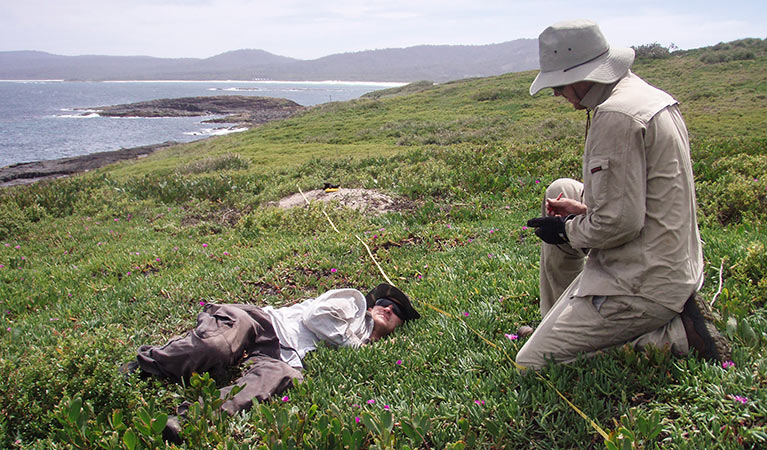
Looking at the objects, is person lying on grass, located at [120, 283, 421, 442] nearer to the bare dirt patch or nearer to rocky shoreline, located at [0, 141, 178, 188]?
the bare dirt patch

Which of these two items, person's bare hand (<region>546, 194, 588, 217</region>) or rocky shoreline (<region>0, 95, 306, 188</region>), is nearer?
person's bare hand (<region>546, 194, 588, 217</region>)

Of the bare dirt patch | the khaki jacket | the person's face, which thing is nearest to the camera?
the khaki jacket

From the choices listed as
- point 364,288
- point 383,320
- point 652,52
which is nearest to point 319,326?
point 383,320

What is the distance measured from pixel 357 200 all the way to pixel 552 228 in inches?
273

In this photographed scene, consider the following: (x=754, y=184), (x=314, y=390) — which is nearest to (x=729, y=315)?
(x=314, y=390)

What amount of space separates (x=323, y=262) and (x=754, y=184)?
20.5 feet

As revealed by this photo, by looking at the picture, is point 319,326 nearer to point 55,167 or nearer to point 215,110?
point 55,167

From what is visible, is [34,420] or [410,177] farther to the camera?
[410,177]

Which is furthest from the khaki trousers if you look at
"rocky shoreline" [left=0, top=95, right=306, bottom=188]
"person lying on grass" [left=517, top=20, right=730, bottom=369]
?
"rocky shoreline" [left=0, top=95, right=306, bottom=188]

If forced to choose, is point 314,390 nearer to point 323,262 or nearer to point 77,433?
point 77,433

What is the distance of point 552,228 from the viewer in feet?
11.4

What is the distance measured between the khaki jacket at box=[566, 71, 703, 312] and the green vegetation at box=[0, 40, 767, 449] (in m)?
0.54

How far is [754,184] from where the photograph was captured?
279 inches

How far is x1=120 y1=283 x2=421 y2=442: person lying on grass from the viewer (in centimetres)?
Result: 373
